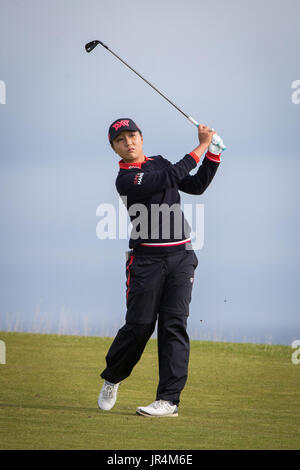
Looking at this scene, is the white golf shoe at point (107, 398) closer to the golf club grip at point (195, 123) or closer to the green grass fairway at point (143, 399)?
the green grass fairway at point (143, 399)

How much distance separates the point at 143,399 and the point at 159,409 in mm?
782

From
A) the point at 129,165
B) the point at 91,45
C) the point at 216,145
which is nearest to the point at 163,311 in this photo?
the point at 129,165

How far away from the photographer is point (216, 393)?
6055 mm

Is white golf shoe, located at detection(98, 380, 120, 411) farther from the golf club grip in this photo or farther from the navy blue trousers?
the golf club grip

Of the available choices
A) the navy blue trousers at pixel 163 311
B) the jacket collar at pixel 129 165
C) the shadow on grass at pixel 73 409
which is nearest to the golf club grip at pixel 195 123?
the jacket collar at pixel 129 165

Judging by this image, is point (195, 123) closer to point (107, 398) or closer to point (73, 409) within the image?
point (107, 398)

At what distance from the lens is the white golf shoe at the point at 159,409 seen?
4973mm

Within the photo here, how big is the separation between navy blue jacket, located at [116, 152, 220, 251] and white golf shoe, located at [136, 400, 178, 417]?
3.14ft

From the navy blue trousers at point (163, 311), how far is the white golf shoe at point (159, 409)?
0.04 meters

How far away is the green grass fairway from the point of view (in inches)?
164

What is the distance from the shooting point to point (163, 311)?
203 inches
